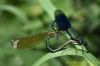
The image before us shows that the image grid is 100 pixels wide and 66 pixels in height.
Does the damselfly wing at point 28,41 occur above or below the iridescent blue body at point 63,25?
below

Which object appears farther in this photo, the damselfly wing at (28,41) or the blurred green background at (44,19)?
the blurred green background at (44,19)

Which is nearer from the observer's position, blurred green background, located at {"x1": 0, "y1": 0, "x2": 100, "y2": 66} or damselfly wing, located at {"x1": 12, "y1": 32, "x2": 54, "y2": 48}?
damselfly wing, located at {"x1": 12, "y1": 32, "x2": 54, "y2": 48}

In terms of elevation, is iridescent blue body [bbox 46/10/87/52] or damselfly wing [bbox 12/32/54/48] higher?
iridescent blue body [bbox 46/10/87/52]

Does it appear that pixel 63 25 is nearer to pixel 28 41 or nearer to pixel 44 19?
pixel 28 41

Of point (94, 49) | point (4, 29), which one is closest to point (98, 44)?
point (94, 49)

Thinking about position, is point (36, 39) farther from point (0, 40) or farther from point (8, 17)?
point (8, 17)

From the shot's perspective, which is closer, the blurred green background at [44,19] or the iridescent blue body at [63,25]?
the iridescent blue body at [63,25]

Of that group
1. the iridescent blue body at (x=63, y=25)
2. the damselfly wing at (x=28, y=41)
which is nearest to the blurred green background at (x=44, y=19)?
the damselfly wing at (x=28, y=41)

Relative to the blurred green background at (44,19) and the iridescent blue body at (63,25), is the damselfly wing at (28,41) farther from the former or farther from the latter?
the blurred green background at (44,19)

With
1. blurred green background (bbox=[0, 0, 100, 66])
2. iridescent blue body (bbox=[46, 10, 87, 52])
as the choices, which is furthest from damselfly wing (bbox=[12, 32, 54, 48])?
blurred green background (bbox=[0, 0, 100, 66])

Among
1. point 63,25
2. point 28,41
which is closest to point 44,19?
point 28,41

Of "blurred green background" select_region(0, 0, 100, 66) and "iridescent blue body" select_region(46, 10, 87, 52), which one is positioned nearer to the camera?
"iridescent blue body" select_region(46, 10, 87, 52)

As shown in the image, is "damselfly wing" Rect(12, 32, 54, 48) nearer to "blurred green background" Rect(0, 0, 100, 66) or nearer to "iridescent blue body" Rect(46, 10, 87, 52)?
"iridescent blue body" Rect(46, 10, 87, 52)
